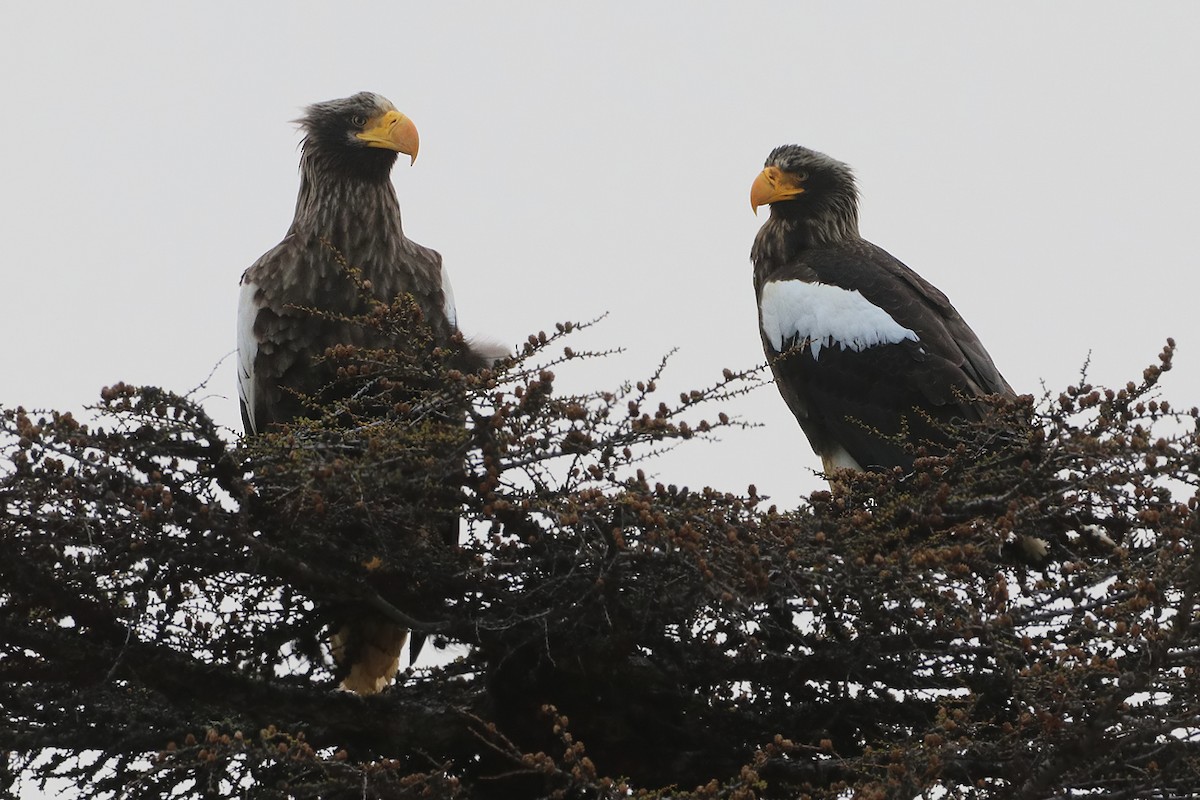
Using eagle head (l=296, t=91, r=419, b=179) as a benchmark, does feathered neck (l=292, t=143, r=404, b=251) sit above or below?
below

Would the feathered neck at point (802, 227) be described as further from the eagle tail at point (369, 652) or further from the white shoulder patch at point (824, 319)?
the eagle tail at point (369, 652)

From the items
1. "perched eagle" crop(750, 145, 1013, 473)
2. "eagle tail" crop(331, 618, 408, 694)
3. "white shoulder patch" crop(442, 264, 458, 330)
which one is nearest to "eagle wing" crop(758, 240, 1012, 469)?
"perched eagle" crop(750, 145, 1013, 473)

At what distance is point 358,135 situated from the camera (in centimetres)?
727

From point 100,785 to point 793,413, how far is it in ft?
12.3

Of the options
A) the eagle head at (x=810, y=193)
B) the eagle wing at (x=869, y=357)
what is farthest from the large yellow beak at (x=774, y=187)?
the eagle wing at (x=869, y=357)

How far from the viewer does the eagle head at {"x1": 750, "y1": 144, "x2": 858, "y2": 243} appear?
802cm

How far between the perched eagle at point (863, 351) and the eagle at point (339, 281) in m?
1.56

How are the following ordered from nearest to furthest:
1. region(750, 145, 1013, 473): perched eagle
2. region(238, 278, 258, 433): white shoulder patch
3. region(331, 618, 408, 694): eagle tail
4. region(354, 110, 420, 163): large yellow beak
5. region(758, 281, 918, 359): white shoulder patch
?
region(331, 618, 408, 694): eagle tail → region(238, 278, 258, 433): white shoulder patch → region(750, 145, 1013, 473): perched eagle → region(758, 281, 918, 359): white shoulder patch → region(354, 110, 420, 163): large yellow beak

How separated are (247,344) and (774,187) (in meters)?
2.96

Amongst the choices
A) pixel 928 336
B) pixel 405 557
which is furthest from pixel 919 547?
pixel 928 336

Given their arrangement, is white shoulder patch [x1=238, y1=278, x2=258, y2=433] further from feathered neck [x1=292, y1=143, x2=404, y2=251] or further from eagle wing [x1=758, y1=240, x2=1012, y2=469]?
eagle wing [x1=758, y1=240, x2=1012, y2=469]

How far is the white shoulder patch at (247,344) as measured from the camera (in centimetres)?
649

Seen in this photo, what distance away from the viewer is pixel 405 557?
4.81 metres

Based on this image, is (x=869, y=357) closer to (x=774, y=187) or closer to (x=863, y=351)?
(x=863, y=351)
